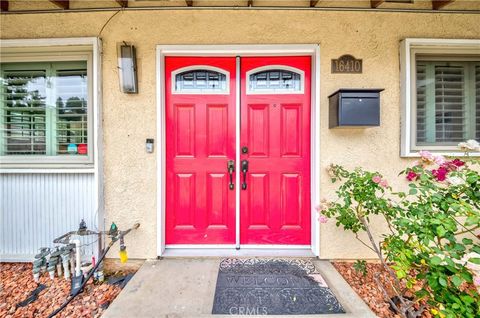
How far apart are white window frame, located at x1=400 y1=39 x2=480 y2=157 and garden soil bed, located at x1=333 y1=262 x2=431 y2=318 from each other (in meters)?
1.35

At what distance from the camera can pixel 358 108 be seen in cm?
244

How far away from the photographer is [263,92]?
281 cm

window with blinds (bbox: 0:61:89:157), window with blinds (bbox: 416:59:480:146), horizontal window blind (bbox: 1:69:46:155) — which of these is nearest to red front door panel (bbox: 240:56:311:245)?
window with blinds (bbox: 416:59:480:146)

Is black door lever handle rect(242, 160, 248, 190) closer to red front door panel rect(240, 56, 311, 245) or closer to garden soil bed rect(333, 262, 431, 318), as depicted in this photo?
red front door panel rect(240, 56, 311, 245)

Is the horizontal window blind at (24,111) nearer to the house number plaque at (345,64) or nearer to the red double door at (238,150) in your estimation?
the red double door at (238,150)

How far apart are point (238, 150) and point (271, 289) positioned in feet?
4.90

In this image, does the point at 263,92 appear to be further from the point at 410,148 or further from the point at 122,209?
the point at 122,209

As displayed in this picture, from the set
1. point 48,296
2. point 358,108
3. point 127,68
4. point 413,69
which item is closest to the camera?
point 48,296

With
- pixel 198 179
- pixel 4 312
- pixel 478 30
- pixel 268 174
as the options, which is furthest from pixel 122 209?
pixel 478 30

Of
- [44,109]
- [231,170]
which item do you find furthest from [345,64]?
[44,109]

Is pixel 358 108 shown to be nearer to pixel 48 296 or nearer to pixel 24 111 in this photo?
pixel 48 296

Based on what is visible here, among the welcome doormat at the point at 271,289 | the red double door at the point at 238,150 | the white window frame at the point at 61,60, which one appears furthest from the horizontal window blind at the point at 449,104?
the white window frame at the point at 61,60

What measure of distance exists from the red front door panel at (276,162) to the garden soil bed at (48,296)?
61.6 inches

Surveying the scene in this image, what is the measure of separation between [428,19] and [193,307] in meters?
3.88
